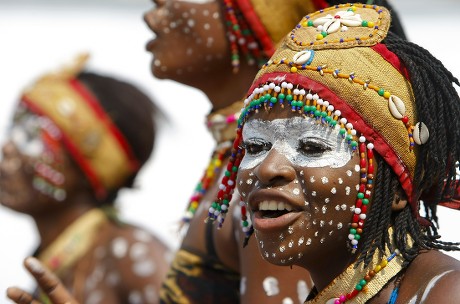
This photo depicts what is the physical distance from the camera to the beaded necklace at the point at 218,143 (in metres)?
4.31

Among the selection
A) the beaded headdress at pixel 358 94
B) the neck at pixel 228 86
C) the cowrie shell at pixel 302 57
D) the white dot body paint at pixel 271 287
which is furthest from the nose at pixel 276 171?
the neck at pixel 228 86

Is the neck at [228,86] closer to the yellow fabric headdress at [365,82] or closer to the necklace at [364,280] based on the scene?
the yellow fabric headdress at [365,82]

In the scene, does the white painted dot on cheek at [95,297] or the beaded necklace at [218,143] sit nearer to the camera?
the beaded necklace at [218,143]

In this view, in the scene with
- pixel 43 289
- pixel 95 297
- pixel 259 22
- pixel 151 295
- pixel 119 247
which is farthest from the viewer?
pixel 119 247

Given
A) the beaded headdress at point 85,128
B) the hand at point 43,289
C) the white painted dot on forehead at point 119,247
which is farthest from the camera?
the beaded headdress at point 85,128

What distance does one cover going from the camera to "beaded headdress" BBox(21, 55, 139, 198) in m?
6.23

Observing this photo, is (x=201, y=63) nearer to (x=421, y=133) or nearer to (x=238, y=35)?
(x=238, y=35)

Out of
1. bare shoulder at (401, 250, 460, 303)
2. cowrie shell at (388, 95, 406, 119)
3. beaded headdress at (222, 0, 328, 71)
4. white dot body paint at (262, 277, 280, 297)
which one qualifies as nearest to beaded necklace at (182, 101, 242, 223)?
beaded headdress at (222, 0, 328, 71)

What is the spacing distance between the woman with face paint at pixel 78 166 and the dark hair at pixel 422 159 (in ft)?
9.38

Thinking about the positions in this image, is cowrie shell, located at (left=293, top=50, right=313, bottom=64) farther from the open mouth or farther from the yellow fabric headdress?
the open mouth

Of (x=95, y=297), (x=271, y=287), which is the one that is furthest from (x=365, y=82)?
(x=95, y=297)

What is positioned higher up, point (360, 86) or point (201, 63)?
point (360, 86)

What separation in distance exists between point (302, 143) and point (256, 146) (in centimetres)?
17

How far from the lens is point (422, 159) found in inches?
121
